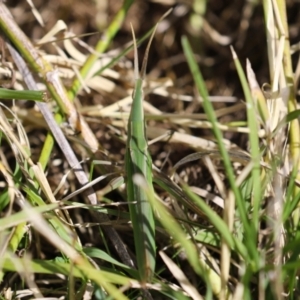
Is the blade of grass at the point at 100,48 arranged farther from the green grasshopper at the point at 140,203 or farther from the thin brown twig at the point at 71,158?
the green grasshopper at the point at 140,203

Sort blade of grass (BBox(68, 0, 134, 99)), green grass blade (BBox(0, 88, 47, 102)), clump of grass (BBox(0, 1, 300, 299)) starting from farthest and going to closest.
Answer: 1. blade of grass (BBox(68, 0, 134, 99))
2. green grass blade (BBox(0, 88, 47, 102))
3. clump of grass (BBox(0, 1, 300, 299))

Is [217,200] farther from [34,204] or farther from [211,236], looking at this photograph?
[34,204]

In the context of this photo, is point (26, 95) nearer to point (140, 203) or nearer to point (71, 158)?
point (71, 158)

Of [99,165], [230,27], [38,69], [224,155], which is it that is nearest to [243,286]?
[224,155]

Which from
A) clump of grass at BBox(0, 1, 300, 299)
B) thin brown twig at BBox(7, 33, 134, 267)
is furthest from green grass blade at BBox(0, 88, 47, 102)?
thin brown twig at BBox(7, 33, 134, 267)

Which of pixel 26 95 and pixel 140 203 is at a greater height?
pixel 26 95

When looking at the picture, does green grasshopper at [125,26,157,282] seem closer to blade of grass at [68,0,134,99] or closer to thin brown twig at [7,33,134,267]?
thin brown twig at [7,33,134,267]

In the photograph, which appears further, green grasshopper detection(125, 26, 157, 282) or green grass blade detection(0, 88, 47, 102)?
green grass blade detection(0, 88, 47, 102)

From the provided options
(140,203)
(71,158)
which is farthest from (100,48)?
(140,203)
